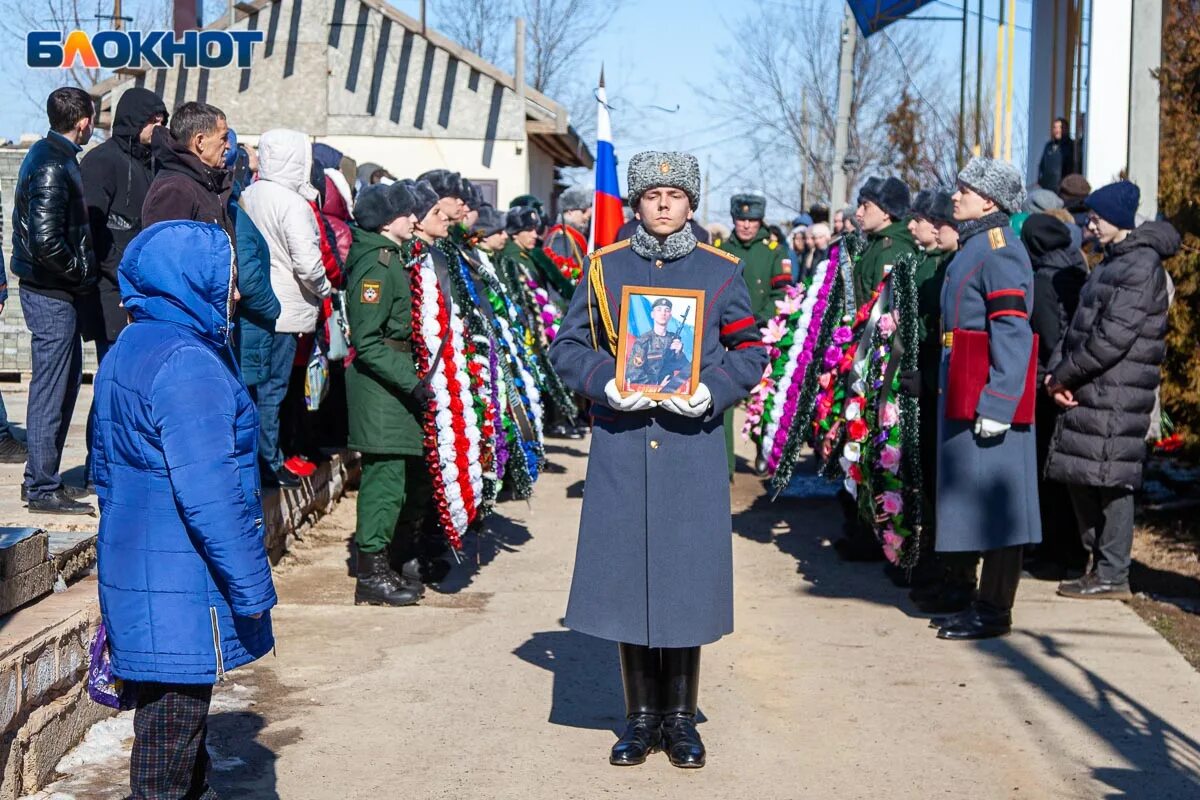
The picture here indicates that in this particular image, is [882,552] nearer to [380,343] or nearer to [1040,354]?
[1040,354]

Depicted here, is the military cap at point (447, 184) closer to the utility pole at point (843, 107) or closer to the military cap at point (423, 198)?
the military cap at point (423, 198)

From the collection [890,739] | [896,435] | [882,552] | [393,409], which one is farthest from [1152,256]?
[393,409]

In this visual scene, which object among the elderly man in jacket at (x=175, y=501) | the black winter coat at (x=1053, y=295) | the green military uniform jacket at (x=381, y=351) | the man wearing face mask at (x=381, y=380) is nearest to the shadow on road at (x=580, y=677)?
the man wearing face mask at (x=381, y=380)

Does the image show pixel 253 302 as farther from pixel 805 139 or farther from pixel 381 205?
pixel 805 139

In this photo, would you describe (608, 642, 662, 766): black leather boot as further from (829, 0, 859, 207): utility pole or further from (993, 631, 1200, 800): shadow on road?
(829, 0, 859, 207): utility pole

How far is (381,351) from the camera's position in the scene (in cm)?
729

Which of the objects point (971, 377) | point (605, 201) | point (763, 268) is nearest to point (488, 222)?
point (763, 268)

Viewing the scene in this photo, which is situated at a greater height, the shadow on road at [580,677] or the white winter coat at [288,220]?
the white winter coat at [288,220]

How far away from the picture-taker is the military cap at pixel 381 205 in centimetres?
735

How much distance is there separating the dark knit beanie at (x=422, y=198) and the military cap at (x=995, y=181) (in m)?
2.67

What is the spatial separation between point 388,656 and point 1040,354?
4.00 metres

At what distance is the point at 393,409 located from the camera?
24.4ft

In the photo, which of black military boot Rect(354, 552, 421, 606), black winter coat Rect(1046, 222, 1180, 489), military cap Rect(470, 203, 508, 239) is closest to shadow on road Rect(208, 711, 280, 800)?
black military boot Rect(354, 552, 421, 606)

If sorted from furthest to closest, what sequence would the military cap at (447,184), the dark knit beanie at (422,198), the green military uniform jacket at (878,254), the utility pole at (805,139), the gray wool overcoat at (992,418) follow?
the utility pole at (805,139) → the green military uniform jacket at (878,254) → the military cap at (447,184) → the dark knit beanie at (422,198) → the gray wool overcoat at (992,418)
